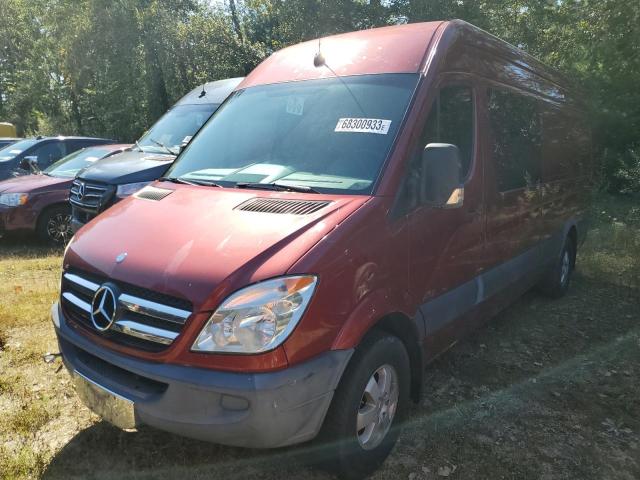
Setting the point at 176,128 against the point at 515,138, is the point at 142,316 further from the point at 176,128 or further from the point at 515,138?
the point at 176,128

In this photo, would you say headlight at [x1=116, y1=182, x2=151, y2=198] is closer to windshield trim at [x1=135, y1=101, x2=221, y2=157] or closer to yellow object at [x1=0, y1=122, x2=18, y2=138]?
windshield trim at [x1=135, y1=101, x2=221, y2=157]

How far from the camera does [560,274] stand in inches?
229

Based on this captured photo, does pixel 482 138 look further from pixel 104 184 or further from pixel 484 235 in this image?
pixel 104 184

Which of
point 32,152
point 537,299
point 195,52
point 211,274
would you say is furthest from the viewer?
point 195,52

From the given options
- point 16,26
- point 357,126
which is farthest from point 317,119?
point 16,26

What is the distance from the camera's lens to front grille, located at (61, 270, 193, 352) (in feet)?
7.40

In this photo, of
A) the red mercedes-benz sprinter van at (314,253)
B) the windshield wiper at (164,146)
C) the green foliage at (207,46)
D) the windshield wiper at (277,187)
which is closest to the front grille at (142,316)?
the red mercedes-benz sprinter van at (314,253)

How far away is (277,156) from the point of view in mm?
3205

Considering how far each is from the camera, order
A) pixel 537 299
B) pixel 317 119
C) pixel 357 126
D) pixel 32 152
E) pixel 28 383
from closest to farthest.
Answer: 1. pixel 357 126
2. pixel 317 119
3. pixel 28 383
4. pixel 537 299
5. pixel 32 152

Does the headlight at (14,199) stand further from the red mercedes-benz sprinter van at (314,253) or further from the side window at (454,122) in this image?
the side window at (454,122)

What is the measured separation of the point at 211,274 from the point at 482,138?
7.69 feet

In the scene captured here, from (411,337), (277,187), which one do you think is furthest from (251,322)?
(411,337)

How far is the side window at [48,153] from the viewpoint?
996 centimetres

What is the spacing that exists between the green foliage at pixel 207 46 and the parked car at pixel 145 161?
19.6 ft
